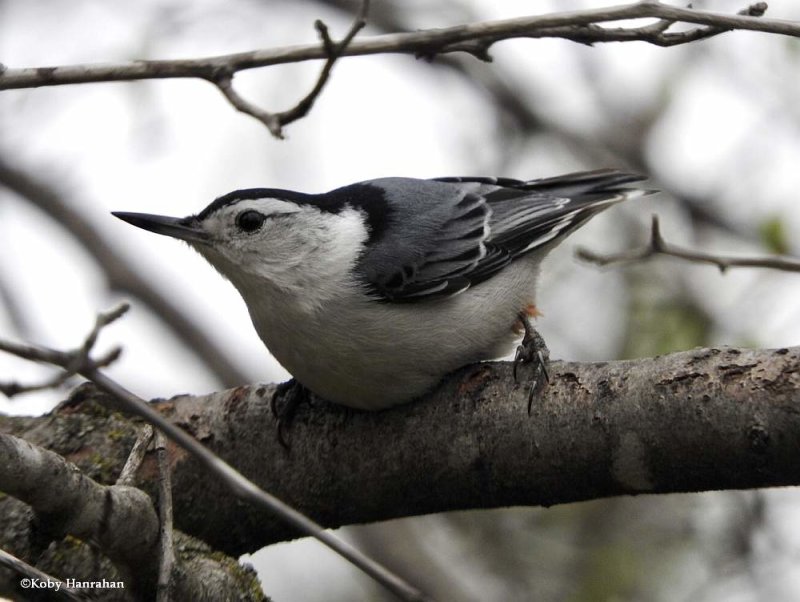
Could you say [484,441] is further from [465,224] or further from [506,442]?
[465,224]

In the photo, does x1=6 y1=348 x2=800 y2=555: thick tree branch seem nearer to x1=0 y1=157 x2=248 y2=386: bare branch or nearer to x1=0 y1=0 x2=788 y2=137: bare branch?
x1=0 y1=0 x2=788 y2=137: bare branch

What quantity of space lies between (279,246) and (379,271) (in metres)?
0.35

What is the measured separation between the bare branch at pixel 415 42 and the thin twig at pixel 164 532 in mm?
863

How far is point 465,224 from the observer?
3428 millimetres

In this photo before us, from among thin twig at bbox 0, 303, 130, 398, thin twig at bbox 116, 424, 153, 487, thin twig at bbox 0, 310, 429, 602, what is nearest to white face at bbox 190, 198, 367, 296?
thin twig at bbox 116, 424, 153, 487

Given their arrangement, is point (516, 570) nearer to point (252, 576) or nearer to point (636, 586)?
point (636, 586)

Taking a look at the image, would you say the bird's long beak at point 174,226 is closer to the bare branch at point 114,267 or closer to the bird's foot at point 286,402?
the bird's foot at point 286,402

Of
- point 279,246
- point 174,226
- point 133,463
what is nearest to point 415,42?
point 279,246

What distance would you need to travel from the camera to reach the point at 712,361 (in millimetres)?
2168

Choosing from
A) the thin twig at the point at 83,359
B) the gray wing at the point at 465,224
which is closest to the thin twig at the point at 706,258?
the gray wing at the point at 465,224

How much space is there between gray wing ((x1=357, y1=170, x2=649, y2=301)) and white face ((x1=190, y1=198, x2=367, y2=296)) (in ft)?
0.31

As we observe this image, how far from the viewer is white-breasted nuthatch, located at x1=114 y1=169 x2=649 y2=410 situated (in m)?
2.89

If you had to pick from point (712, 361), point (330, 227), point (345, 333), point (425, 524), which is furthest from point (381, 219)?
point (425, 524)

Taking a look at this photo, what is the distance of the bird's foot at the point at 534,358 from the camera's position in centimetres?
245
